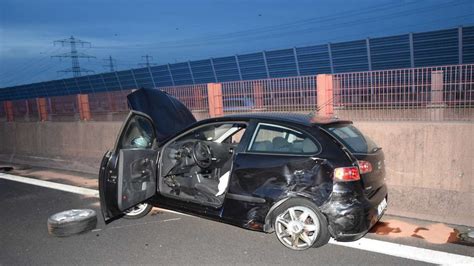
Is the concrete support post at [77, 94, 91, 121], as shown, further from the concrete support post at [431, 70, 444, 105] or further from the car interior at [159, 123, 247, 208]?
the concrete support post at [431, 70, 444, 105]

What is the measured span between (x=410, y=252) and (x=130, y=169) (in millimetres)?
3438

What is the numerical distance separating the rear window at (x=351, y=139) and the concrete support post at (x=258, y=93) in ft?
11.4

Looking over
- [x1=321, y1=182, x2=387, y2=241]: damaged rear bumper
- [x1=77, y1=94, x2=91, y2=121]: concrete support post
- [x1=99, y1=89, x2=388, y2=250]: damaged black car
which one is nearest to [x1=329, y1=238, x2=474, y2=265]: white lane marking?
[x1=99, y1=89, x2=388, y2=250]: damaged black car

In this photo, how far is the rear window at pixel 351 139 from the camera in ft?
14.6

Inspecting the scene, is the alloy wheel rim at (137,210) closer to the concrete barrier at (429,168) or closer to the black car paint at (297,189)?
the black car paint at (297,189)

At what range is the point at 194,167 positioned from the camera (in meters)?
5.60

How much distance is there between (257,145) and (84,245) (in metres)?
2.38

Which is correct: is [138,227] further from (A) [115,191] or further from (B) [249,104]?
(B) [249,104]

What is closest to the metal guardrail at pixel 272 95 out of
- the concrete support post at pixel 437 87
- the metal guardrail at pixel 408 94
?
the metal guardrail at pixel 408 94

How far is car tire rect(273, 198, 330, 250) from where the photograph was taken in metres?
4.24

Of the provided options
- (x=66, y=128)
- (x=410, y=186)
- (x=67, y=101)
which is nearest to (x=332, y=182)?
(x=410, y=186)

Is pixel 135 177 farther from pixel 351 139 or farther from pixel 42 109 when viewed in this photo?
pixel 42 109

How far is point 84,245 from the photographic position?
4770mm

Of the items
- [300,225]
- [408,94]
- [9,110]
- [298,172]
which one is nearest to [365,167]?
[298,172]
